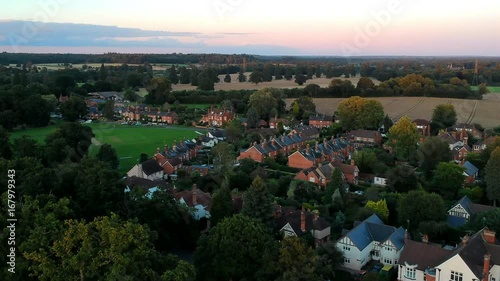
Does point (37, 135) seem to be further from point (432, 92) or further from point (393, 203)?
point (432, 92)

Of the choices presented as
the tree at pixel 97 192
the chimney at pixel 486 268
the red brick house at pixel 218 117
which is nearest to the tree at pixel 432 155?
the chimney at pixel 486 268

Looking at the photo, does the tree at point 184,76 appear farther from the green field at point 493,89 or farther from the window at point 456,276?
the window at point 456,276

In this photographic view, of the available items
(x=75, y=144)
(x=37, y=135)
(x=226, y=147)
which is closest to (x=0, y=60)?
(x=37, y=135)

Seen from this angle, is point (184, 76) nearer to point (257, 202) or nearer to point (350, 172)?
point (350, 172)

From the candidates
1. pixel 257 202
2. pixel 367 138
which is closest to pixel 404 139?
pixel 367 138

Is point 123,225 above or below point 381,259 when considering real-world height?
above

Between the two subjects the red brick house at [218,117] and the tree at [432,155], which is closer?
the tree at [432,155]
